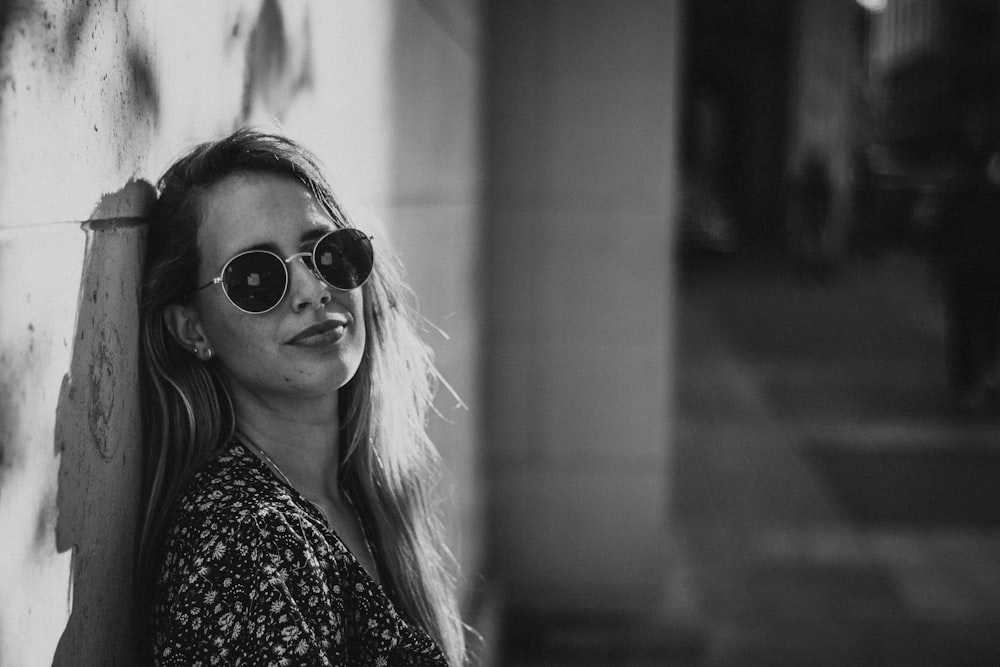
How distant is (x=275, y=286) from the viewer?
57.9 inches

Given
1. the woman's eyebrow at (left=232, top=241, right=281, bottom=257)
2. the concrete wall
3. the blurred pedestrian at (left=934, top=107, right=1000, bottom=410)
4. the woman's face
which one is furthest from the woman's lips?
the blurred pedestrian at (left=934, top=107, right=1000, bottom=410)

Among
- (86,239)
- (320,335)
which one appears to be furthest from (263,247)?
(86,239)

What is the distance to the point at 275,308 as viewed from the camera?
58.5 inches

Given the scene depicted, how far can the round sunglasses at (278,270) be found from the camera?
1446 millimetres

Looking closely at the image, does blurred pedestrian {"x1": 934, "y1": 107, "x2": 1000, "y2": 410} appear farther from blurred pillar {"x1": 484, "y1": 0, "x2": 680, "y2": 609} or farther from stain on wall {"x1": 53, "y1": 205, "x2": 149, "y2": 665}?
stain on wall {"x1": 53, "y1": 205, "x2": 149, "y2": 665}

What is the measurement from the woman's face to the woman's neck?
4 cm

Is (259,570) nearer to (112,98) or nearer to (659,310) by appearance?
(112,98)

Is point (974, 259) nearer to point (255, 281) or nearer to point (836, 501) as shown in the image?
point (836, 501)

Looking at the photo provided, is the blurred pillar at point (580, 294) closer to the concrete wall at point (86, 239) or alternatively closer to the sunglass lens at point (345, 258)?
the concrete wall at point (86, 239)

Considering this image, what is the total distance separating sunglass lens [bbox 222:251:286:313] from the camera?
1.44 metres

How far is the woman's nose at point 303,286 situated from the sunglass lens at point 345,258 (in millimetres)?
14

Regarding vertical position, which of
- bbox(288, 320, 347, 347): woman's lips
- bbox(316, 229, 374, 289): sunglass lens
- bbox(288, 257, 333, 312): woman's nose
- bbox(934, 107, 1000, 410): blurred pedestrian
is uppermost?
bbox(934, 107, 1000, 410): blurred pedestrian

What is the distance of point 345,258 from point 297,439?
265 mm

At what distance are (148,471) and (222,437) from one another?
11 cm
